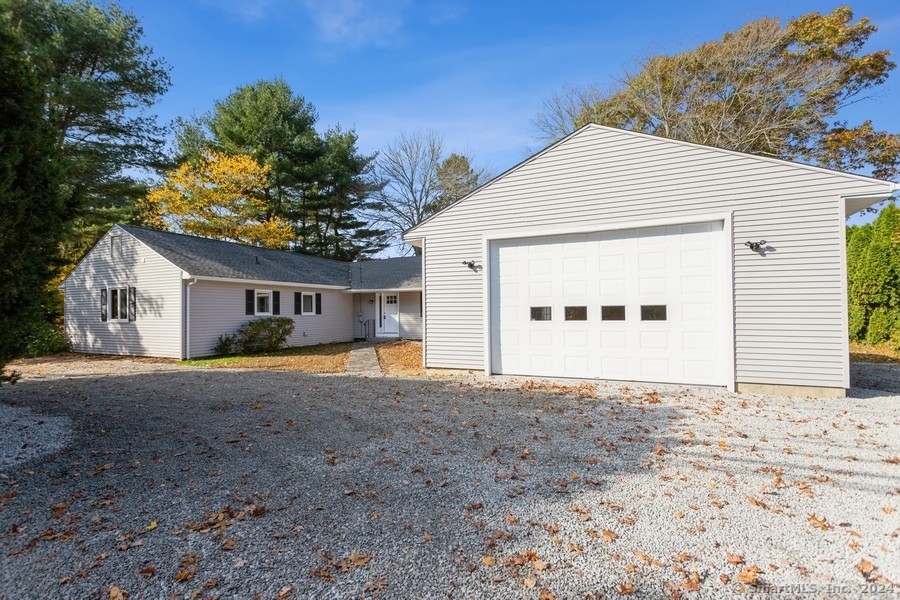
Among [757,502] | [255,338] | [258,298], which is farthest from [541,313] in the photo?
[258,298]

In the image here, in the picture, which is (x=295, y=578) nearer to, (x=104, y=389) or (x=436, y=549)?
(x=436, y=549)

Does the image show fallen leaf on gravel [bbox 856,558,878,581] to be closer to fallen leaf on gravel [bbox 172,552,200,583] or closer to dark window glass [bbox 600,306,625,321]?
fallen leaf on gravel [bbox 172,552,200,583]

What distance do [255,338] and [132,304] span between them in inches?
167

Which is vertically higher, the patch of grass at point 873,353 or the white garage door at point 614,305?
the white garage door at point 614,305

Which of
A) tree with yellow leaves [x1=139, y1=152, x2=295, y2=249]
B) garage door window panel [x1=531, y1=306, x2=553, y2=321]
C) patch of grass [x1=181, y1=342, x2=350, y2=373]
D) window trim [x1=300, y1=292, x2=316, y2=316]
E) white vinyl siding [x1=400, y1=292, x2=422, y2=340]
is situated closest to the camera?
garage door window panel [x1=531, y1=306, x2=553, y2=321]

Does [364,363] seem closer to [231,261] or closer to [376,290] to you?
[376,290]

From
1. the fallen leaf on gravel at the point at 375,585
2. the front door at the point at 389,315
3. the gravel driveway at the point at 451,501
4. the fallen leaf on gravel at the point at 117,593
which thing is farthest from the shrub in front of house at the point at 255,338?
the fallen leaf on gravel at the point at 375,585

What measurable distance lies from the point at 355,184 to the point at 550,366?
22453 millimetres

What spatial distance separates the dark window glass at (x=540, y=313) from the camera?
28.9 feet

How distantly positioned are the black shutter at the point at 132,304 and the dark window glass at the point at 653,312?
51.3 ft

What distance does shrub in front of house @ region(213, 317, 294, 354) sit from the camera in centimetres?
1447

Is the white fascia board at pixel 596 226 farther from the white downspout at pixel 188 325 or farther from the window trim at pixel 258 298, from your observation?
the window trim at pixel 258 298

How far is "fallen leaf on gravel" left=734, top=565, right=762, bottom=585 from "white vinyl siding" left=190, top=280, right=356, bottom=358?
14.8 meters

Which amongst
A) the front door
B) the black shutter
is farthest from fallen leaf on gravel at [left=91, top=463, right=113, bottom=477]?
the front door
